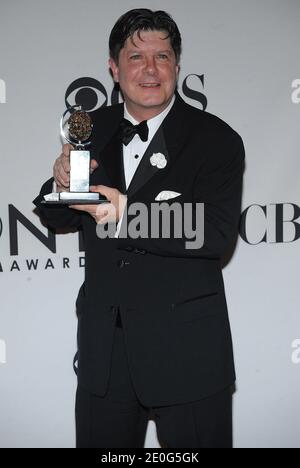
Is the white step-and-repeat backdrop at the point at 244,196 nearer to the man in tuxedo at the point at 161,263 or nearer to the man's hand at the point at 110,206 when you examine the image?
the man in tuxedo at the point at 161,263

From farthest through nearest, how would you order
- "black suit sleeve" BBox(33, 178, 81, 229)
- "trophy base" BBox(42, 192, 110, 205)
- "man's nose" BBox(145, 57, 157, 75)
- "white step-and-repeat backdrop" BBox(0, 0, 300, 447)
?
"white step-and-repeat backdrop" BBox(0, 0, 300, 447) → "black suit sleeve" BBox(33, 178, 81, 229) → "man's nose" BBox(145, 57, 157, 75) → "trophy base" BBox(42, 192, 110, 205)

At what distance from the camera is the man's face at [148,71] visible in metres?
1.41

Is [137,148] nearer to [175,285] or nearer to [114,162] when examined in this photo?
[114,162]

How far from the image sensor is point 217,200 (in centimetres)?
137

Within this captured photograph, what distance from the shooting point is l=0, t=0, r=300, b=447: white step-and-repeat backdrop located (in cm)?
183

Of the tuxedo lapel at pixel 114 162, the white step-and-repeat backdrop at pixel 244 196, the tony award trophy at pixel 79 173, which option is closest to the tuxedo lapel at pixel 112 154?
the tuxedo lapel at pixel 114 162

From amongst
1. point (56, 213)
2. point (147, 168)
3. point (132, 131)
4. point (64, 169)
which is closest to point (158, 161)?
point (147, 168)

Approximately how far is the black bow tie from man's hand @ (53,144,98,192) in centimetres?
13

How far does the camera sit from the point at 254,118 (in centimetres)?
190

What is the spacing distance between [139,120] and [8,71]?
1.92 feet

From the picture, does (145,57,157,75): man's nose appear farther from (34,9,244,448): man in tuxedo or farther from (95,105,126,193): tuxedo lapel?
(95,105,126,193): tuxedo lapel

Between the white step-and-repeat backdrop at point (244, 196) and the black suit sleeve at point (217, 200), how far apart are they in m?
0.55

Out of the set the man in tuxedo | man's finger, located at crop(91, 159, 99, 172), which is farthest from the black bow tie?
man's finger, located at crop(91, 159, 99, 172)
